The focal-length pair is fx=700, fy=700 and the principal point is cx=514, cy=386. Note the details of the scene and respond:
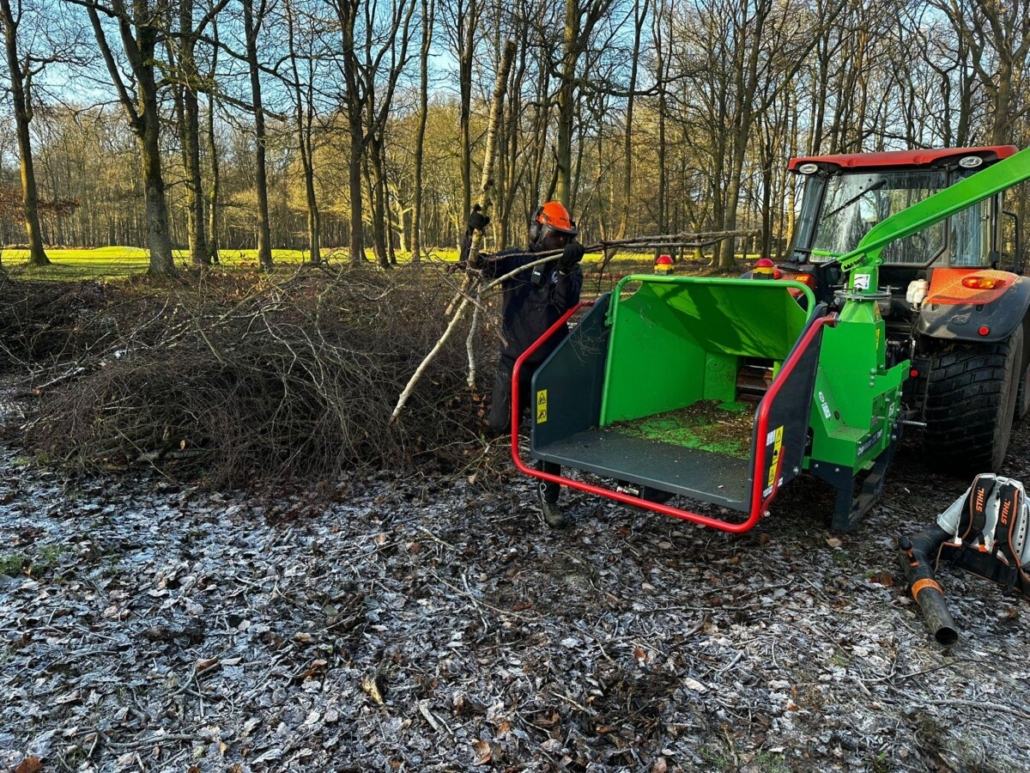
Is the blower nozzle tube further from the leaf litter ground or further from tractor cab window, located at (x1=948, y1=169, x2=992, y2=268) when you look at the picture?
tractor cab window, located at (x1=948, y1=169, x2=992, y2=268)

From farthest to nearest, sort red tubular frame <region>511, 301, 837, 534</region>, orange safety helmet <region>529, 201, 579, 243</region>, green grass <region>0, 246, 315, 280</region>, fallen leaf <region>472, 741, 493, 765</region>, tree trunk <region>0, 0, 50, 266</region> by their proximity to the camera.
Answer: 1. tree trunk <region>0, 0, 50, 266</region>
2. green grass <region>0, 246, 315, 280</region>
3. orange safety helmet <region>529, 201, 579, 243</region>
4. red tubular frame <region>511, 301, 837, 534</region>
5. fallen leaf <region>472, 741, 493, 765</region>

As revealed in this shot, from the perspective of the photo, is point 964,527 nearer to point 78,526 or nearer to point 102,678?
point 102,678

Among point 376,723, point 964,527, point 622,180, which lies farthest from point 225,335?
point 622,180

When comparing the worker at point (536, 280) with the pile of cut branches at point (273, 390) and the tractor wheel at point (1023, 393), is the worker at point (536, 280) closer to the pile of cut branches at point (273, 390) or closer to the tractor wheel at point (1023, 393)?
the pile of cut branches at point (273, 390)

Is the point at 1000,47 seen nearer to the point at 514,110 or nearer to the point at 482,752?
the point at 514,110

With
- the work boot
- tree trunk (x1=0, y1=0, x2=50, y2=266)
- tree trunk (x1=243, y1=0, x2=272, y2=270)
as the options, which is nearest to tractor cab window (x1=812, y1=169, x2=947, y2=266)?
the work boot

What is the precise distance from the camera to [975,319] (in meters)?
4.57

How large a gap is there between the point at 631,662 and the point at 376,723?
1077 mm

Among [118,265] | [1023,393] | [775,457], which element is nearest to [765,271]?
[775,457]

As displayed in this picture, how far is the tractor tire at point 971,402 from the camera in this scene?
4.57 meters

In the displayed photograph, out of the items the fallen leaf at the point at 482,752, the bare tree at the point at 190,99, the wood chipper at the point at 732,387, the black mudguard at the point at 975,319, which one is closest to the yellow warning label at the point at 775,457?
the wood chipper at the point at 732,387

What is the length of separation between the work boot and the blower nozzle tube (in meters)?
1.84

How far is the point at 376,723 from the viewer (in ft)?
8.48

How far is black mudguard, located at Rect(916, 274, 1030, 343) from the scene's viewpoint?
4496 mm
